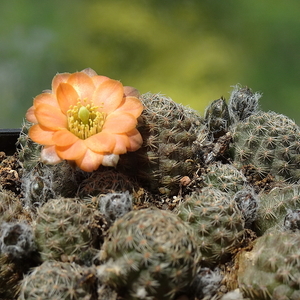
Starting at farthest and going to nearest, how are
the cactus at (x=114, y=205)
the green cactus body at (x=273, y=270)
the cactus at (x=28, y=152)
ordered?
the cactus at (x=28, y=152)
the cactus at (x=114, y=205)
the green cactus body at (x=273, y=270)

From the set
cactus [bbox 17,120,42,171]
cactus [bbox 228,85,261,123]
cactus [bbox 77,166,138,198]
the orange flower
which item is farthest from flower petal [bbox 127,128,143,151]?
cactus [bbox 228,85,261,123]

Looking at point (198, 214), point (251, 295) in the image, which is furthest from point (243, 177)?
point (251, 295)

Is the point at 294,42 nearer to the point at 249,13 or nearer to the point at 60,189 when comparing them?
the point at 249,13

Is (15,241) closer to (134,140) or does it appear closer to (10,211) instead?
(10,211)

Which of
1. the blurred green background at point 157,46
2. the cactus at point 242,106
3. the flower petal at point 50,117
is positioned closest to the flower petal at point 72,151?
the flower petal at point 50,117

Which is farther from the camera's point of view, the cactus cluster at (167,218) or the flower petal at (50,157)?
the flower petal at (50,157)

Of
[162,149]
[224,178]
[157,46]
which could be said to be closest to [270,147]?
[224,178]

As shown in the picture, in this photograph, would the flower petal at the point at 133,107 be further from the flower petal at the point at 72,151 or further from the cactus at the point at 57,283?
the cactus at the point at 57,283
